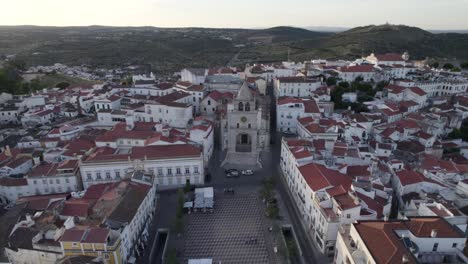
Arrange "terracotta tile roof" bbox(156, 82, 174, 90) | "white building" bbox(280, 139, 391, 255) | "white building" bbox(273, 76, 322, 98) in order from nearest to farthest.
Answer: "white building" bbox(280, 139, 391, 255), "white building" bbox(273, 76, 322, 98), "terracotta tile roof" bbox(156, 82, 174, 90)

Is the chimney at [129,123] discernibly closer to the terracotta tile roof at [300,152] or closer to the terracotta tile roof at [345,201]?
the terracotta tile roof at [300,152]

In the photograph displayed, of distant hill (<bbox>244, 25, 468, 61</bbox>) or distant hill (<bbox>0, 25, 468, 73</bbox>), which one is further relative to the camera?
distant hill (<bbox>0, 25, 468, 73</bbox>)

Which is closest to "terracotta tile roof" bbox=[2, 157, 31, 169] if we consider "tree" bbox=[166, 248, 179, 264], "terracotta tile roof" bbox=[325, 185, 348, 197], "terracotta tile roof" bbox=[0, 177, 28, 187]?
"terracotta tile roof" bbox=[0, 177, 28, 187]

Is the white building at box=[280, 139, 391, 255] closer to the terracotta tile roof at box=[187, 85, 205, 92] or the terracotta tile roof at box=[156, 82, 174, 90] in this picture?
the terracotta tile roof at box=[187, 85, 205, 92]

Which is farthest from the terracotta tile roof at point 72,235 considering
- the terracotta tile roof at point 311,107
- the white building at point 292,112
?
the terracotta tile roof at point 311,107

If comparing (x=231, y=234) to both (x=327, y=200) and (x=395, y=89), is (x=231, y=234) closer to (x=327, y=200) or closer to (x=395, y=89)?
(x=327, y=200)

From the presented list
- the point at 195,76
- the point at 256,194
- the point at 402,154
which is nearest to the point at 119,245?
the point at 256,194

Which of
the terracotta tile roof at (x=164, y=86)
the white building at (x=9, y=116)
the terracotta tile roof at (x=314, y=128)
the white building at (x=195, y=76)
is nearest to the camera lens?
the terracotta tile roof at (x=314, y=128)

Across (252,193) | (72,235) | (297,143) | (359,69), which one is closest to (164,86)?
Result: (297,143)

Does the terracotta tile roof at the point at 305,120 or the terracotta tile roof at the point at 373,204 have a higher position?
the terracotta tile roof at the point at 305,120

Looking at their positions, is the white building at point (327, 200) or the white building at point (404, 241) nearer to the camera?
the white building at point (404, 241)
